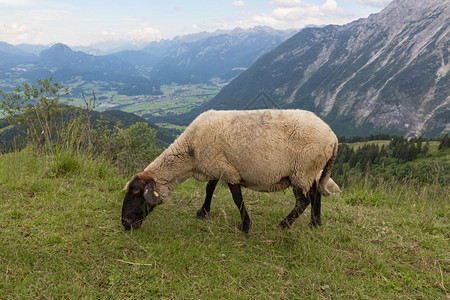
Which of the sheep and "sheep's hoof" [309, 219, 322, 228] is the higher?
the sheep

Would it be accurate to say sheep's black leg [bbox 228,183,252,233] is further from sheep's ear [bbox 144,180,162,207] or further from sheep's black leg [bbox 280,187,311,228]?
sheep's ear [bbox 144,180,162,207]

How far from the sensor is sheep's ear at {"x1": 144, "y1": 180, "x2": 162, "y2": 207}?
19.6ft

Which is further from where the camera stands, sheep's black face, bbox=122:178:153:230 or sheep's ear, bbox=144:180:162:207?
sheep's ear, bbox=144:180:162:207

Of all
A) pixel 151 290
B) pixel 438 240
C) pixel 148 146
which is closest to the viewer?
pixel 151 290

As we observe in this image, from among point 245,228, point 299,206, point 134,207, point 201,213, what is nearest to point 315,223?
point 299,206

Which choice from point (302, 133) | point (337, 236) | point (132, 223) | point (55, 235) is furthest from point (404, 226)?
point (55, 235)

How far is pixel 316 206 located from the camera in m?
6.38

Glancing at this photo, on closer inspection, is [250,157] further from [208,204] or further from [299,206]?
[208,204]

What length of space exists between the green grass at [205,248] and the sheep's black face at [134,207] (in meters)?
0.24

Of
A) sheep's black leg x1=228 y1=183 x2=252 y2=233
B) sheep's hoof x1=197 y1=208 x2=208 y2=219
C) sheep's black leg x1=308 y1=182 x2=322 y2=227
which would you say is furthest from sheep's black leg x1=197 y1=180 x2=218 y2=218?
sheep's black leg x1=308 y1=182 x2=322 y2=227

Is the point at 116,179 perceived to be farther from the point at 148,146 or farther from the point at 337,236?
the point at 148,146

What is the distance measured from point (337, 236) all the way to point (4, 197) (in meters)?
7.46

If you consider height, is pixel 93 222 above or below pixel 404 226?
above

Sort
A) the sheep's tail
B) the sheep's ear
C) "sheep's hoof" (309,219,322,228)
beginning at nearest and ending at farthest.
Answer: the sheep's ear, the sheep's tail, "sheep's hoof" (309,219,322,228)
